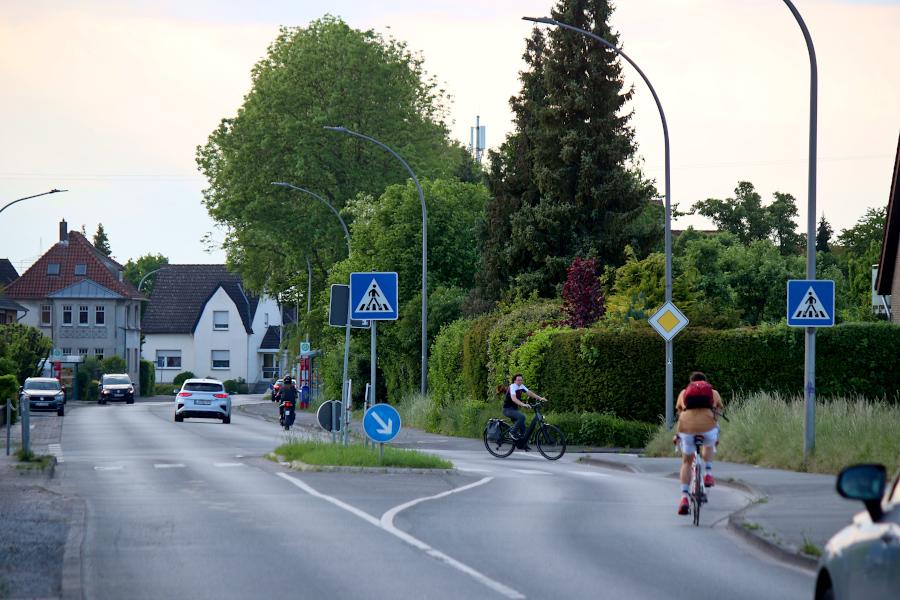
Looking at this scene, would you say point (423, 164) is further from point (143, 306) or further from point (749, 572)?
point (143, 306)

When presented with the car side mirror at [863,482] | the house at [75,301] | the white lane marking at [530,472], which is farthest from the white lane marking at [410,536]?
the house at [75,301]

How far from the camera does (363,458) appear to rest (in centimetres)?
2417

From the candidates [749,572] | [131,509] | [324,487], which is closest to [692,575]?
[749,572]

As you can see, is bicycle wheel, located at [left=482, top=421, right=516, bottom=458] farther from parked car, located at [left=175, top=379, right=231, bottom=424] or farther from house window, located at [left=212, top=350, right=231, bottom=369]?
house window, located at [left=212, top=350, right=231, bottom=369]

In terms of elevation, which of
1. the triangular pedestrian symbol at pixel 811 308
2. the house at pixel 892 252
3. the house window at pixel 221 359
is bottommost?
the house window at pixel 221 359

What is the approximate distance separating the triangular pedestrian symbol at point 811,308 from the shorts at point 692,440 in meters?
6.08

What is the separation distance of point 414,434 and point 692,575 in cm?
2991

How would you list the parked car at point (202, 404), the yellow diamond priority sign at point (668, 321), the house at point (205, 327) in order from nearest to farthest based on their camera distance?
the yellow diamond priority sign at point (668, 321) < the parked car at point (202, 404) < the house at point (205, 327)

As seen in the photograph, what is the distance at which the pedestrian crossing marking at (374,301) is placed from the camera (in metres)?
23.2

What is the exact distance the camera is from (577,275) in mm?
38250

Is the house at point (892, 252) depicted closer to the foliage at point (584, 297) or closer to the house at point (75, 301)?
the foliage at point (584, 297)

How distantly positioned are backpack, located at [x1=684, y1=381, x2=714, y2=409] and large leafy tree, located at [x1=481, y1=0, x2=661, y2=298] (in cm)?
3192

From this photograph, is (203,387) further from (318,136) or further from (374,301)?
(374,301)

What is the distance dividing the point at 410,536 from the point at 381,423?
8.42m
